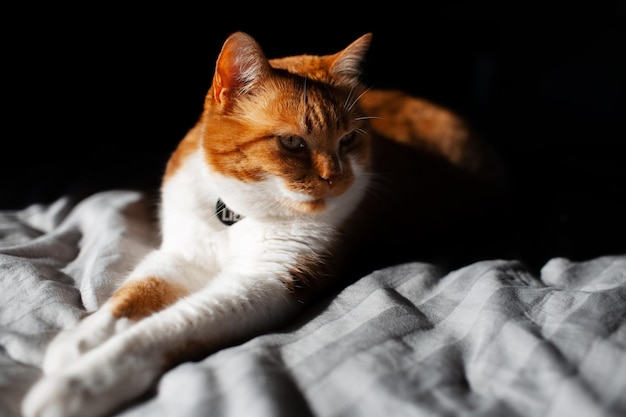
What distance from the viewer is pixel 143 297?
1311 mm

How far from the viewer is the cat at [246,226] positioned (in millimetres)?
1083

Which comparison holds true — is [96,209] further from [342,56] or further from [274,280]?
[342,56]

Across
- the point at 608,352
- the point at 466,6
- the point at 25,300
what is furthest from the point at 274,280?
the point at 466,6

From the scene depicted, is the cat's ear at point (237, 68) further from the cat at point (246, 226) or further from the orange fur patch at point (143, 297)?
the orange fur patch at point (143, 297)

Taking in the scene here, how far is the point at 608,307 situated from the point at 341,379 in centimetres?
69

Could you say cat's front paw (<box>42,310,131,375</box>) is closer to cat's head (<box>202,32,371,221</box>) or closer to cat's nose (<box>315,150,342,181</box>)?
cat's head (<box>202,32,371,221</box>)

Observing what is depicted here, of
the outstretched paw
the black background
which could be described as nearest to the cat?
the outstretched paw

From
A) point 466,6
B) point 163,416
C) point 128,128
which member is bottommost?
point 163,416

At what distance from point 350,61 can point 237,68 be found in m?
0.38

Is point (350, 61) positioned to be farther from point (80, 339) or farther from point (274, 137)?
point (80, 339)

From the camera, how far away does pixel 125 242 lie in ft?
5.49

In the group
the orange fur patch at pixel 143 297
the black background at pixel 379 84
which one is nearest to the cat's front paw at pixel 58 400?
the orange fur patch at pixel 143 297

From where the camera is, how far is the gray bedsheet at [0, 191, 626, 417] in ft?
3.12

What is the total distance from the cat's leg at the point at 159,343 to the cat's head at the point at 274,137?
0.23 meters
